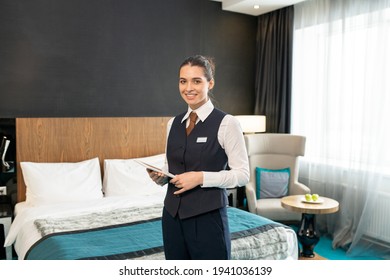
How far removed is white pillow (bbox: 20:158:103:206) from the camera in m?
3.06

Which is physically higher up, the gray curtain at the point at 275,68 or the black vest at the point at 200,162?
the gray curtain at the point at 275,68

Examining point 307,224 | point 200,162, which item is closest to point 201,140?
point 200,162

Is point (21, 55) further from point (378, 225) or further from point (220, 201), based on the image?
point (378, 225)

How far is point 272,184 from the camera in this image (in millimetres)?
3945

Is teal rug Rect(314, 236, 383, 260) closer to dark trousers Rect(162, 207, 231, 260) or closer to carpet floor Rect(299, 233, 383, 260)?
carpet floor Rect(299, 233, 383, 260)

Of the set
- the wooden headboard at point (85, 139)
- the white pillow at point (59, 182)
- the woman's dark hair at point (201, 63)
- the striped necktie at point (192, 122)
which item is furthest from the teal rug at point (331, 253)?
the woman's dark hair at point (201, 63)

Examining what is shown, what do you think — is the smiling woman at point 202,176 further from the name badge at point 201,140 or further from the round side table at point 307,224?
the round side table at point 307,224

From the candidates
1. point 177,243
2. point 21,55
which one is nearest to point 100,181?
point 21,55

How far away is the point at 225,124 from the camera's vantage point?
148cm

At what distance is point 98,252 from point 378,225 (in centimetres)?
267

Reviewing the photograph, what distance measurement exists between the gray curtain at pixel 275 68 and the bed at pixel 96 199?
1.42 metres

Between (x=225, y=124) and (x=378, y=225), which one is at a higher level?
(x=225, y=124)

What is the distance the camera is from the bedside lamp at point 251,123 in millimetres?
4172

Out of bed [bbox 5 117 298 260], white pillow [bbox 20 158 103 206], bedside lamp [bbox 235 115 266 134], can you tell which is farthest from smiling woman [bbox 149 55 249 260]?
bedside lamp [bbox 235 115 266 134]
